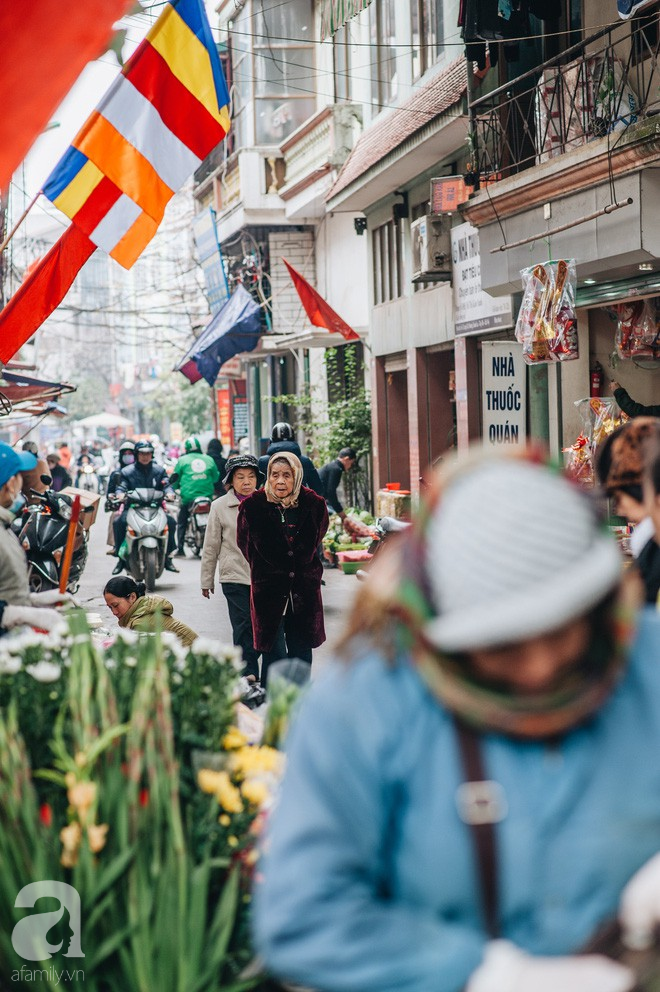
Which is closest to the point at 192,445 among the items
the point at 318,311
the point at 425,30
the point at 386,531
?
the point at 318,311

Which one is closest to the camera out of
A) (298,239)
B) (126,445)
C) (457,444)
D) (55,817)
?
(55,817)

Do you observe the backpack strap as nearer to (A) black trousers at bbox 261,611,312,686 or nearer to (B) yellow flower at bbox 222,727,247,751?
(B) yellow flower at bbox 222,727,247,751

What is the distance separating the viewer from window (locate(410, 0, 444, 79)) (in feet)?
56.1


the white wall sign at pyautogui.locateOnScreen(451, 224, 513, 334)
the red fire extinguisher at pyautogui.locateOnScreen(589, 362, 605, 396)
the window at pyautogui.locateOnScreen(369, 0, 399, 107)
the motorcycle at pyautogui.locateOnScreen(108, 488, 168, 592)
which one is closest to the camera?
the red fire extinguisher at pyautogui.locateOnScreen(589, 362, 605, 396)

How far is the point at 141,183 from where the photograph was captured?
27.5 ft

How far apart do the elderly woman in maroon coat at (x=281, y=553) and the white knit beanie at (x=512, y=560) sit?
5723 millimetres

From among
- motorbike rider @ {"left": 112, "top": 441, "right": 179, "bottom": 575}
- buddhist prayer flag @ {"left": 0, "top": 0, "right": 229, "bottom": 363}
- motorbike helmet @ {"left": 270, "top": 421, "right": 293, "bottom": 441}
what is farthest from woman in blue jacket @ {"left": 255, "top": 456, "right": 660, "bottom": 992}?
motorbike rider @ {"left": 112, "top": 441, "right": 179, "bottom": 575}

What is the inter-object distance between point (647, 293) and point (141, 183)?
16.6 ft

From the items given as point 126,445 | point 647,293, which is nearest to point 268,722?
point 647,293

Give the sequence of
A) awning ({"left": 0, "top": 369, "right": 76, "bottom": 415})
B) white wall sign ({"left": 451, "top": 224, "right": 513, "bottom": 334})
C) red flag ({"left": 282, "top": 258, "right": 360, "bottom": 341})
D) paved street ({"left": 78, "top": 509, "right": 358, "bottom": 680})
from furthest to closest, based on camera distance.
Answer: red flag ({"left": 282, "top": 258, "right": 360, "bottom": 341})
awning ({"left": 0, "top": 369, "right": 76, "bottom": 415})
white wall sign ({"left": 451, "top": 224, "right": 513, "bottom": 334})
paved street ({"left": 78, "top": 509, "right": 358, "bottom": 680})

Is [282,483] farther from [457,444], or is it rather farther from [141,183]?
[457,444]

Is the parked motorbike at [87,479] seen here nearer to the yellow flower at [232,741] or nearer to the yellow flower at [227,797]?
the yellow flower at [232,741]

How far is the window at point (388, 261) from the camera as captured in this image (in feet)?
66.9

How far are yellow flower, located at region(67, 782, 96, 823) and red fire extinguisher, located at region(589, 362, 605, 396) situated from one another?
11.4 metres
